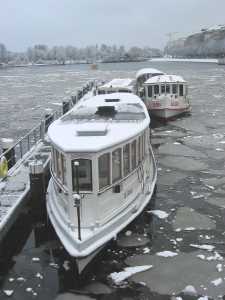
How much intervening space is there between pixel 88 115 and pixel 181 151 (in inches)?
321

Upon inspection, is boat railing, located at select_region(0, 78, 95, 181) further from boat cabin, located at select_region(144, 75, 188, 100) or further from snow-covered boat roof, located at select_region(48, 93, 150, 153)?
boat cabin, located at select_region(144, 75, 188, 100)

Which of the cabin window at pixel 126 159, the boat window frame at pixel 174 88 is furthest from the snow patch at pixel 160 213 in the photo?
the boat window frame at pixel 174 88

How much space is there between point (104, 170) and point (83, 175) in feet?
1.94

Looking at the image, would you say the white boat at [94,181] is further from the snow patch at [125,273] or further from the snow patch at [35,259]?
the snow patch at [35,259]

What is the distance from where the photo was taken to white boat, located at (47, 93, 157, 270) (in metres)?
11.1

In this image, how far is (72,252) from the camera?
10484 mm

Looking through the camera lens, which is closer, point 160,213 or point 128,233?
point 128,233

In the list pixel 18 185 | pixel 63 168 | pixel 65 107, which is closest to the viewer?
pixel 63 168

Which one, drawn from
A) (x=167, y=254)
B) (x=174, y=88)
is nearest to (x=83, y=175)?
(x=167, y=254)

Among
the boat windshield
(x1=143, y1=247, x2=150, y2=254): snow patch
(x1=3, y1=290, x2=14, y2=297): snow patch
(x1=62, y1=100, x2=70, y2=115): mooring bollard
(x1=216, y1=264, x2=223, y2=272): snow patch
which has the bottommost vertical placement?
(x1=3, y1=290, x2=14, y2=297): snow patch

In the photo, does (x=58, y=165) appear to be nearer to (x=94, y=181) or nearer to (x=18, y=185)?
(x=94, y=181)

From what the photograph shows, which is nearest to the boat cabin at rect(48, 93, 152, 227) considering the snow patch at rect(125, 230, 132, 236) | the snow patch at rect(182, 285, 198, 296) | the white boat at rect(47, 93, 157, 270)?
the white boat at rect(47, 93, 157, 270)

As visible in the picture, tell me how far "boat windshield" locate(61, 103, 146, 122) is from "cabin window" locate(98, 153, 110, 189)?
12.0ft

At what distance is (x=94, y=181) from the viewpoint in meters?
11.3
